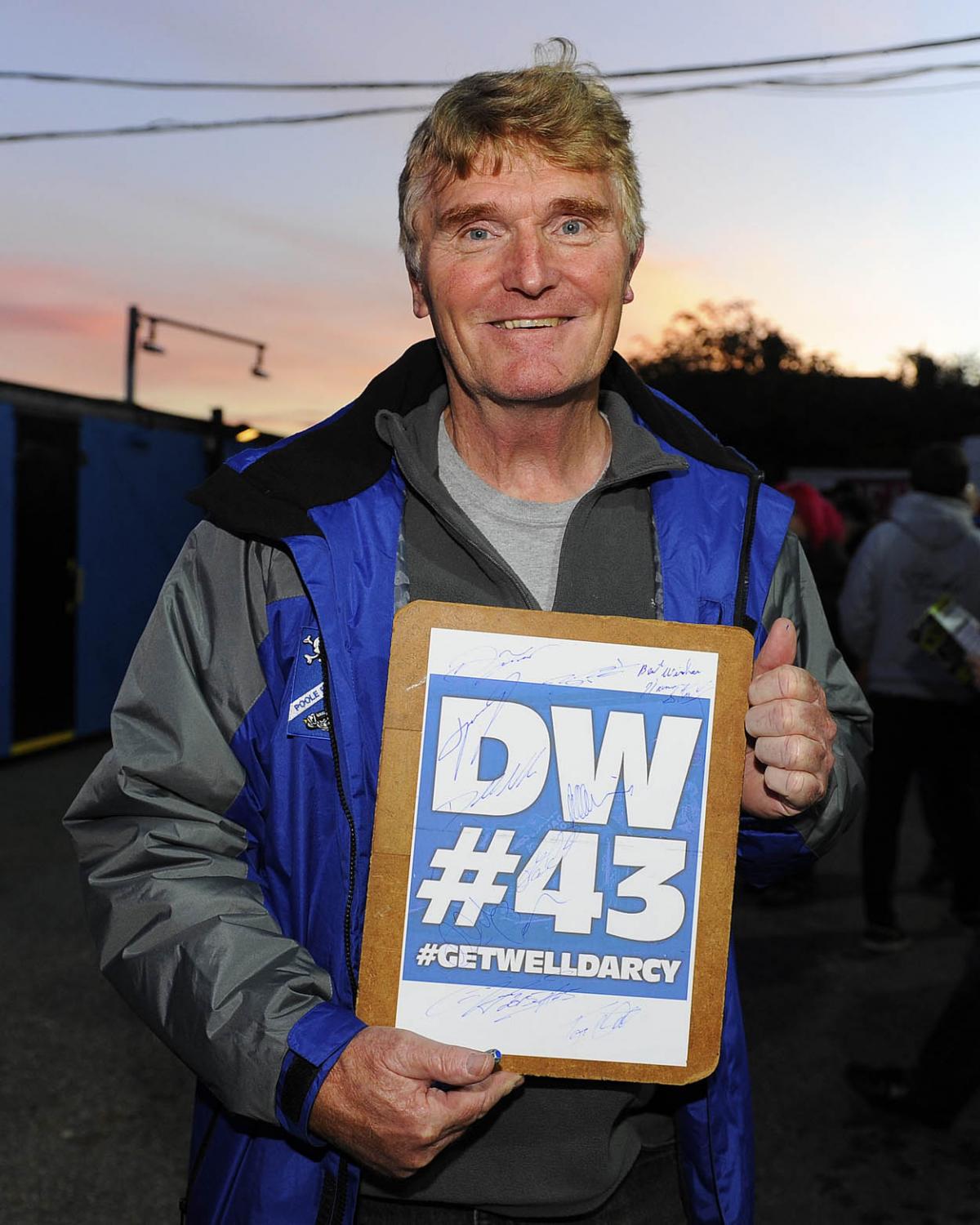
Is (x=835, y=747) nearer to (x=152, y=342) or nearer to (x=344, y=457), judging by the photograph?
(x=344, y=457)

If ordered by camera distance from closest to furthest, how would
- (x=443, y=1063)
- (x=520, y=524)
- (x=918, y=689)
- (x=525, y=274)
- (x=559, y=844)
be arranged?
(x=443, y=1063) → (x=559, y=844) → (x=525, y=274) → (x=520, y=524) → (x=918, y=689)

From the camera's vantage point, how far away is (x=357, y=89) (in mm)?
11172

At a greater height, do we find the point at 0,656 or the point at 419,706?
the point at 419,706

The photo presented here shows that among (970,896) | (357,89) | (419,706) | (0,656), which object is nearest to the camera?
(419,706)

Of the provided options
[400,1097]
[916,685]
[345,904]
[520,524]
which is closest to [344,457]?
[520,524]

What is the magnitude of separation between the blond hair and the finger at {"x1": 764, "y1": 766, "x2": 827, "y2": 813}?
796mm

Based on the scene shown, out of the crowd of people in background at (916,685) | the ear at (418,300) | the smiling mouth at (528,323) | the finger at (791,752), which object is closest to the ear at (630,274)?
the smiling mouth at (528,323)

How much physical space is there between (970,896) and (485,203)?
5.03 meters

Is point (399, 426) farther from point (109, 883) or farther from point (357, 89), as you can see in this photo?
point (357, 89)

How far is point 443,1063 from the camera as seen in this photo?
1311mm

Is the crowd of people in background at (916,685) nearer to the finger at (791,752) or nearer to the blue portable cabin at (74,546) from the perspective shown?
the finger at (791,752)

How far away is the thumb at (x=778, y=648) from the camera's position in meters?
1.57

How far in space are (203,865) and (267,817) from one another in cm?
11

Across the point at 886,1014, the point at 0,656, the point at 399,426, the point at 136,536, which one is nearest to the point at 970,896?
the point at 886,1014
